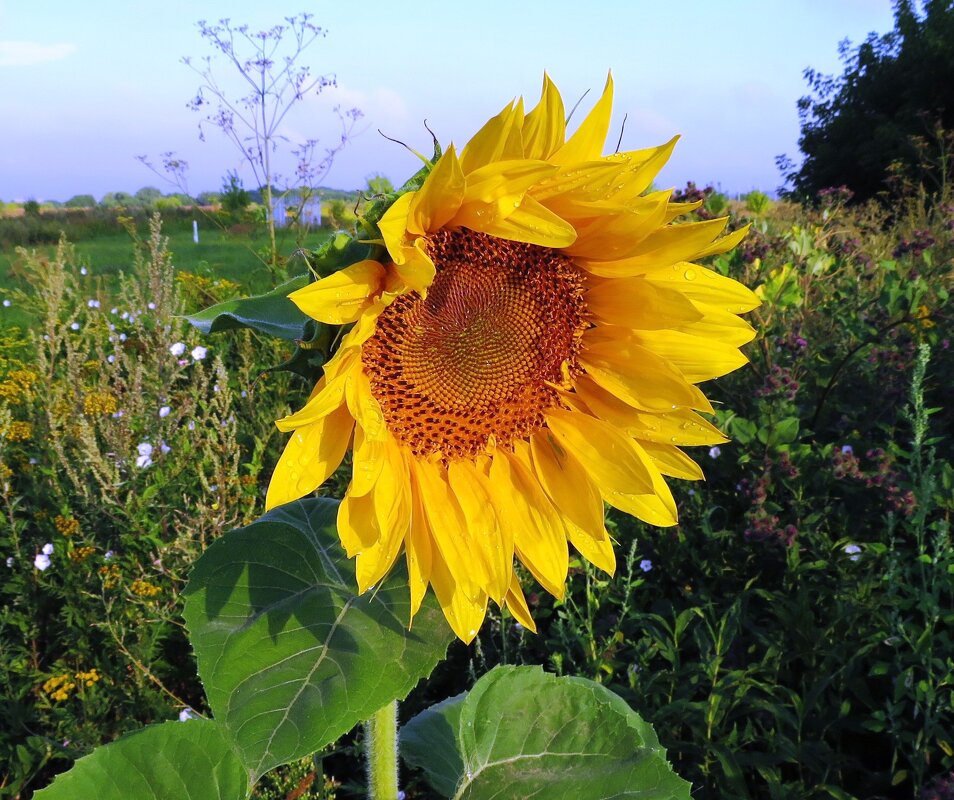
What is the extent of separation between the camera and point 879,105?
62.4 feet

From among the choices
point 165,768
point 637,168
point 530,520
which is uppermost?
point 637,168

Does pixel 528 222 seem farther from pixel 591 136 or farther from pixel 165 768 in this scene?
pixel 165 768

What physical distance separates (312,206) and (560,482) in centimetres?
373

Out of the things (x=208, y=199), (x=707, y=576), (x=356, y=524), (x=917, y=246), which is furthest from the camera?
(x=208, y=199)

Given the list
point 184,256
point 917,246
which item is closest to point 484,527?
point 917,246

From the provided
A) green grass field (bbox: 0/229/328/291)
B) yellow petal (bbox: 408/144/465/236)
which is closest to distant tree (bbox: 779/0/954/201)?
green grass field (bbox: 0/229/328/291)

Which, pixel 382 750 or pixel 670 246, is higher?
pixel 670 246

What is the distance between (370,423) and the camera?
911 mm

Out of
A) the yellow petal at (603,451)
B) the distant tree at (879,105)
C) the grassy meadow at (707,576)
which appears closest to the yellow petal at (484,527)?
the yellow petal at (603,451)

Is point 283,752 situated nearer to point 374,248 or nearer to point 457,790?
point 457,790

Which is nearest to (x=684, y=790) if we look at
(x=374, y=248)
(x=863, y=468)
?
(x=374, y=248)

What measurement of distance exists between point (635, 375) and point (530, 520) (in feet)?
0.79

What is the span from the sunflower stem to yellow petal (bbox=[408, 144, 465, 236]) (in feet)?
2.09

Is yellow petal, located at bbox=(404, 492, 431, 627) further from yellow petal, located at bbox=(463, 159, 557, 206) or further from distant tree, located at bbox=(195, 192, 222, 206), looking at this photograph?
distant tree, located at bbox=(195, 192, 222, 206)
